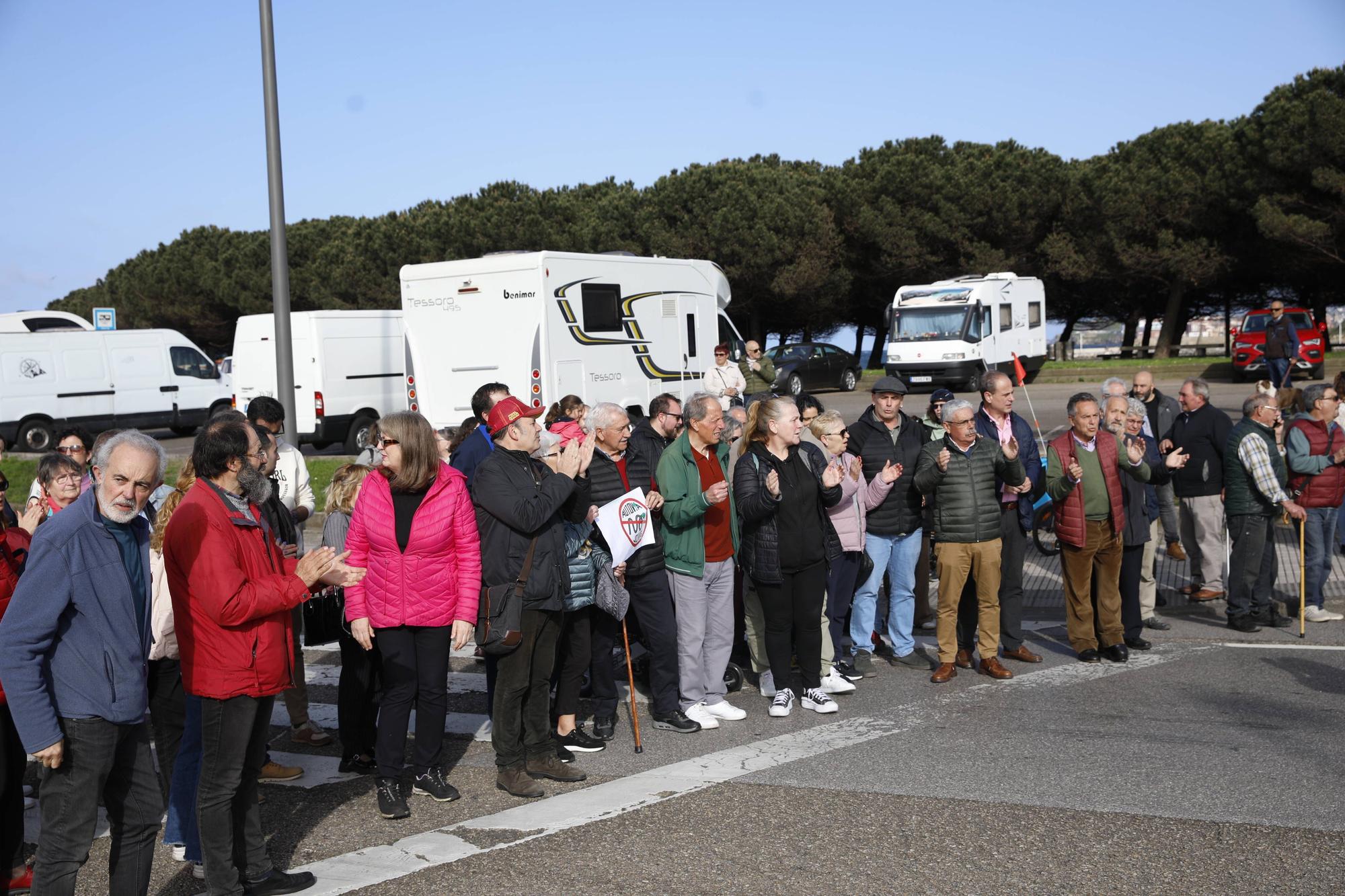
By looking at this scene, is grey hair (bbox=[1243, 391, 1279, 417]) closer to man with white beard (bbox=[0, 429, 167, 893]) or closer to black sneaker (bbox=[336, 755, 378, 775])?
black sneaker (bbox=[336, 755, 378, 775])

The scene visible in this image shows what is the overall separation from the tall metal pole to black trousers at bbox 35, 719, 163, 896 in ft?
29.0

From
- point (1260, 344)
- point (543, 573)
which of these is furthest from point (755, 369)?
point (1260, 344)

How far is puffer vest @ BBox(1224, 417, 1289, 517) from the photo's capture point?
936 centimetres

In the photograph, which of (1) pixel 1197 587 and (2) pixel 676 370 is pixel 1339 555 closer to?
(1) pixel 1197 587

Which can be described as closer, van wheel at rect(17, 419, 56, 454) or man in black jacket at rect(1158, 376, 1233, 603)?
man in black jacket at rect(1158, 376, 1233, 603)

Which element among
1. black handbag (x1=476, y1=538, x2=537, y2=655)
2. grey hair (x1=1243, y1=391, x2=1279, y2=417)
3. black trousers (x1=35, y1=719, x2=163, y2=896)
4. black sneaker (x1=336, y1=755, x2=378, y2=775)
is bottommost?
black sneaker (x1=336, y1=755, x2=378, y2=775)

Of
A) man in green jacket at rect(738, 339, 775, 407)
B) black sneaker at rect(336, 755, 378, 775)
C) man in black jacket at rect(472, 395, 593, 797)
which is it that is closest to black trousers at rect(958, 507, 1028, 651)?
man in black jacket at rect(472, 395, 593, 797)

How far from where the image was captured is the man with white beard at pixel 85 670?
3955 mm

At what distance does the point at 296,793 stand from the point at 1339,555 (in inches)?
403

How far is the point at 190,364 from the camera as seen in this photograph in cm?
2786

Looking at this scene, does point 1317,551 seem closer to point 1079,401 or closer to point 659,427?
point 1079,401

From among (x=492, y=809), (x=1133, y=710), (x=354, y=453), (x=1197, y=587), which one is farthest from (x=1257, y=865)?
(x=354, y=453)

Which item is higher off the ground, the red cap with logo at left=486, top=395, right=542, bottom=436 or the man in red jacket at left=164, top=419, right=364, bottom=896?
the red cap with logo at left=486, top=395, right=542, bottom=436

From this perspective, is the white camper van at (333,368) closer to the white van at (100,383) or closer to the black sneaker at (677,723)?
the white van at (100,383)
